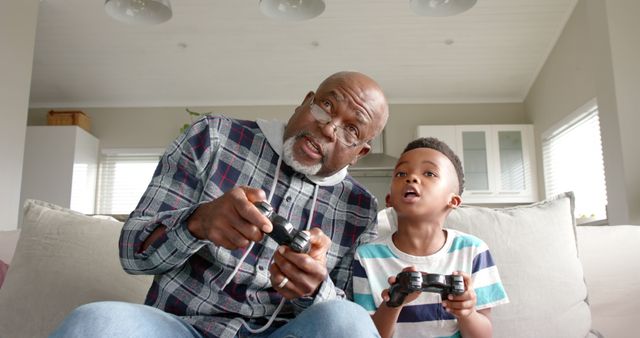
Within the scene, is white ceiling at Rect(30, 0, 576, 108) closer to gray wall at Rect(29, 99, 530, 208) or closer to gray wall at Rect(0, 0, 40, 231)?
gray wall at Rect(29, 99, 530, 208)

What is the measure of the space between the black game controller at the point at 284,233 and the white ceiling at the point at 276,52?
3849 mm

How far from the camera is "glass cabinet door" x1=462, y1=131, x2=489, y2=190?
17.8 ft

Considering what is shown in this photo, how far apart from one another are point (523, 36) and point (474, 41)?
0.45 m

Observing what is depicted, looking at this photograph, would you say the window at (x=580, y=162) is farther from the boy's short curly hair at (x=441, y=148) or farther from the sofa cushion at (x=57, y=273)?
the sofa cushion at (x=57, y=273)

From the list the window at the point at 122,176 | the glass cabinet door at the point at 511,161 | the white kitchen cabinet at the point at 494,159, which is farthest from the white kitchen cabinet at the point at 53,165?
the glass cabinet door at the point at 511,161

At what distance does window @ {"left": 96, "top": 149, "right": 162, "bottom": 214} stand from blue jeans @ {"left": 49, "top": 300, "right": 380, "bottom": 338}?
5.23m

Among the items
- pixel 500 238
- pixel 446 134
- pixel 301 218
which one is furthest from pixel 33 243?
pixel 446 134

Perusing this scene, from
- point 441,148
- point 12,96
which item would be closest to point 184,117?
point 12,96

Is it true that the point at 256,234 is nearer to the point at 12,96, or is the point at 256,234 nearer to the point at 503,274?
the point at 503,274

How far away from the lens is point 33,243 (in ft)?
4.42

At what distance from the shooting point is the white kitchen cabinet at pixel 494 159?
5.41 meters

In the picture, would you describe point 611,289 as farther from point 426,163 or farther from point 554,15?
point 554,15

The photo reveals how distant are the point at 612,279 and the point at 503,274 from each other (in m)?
0.40

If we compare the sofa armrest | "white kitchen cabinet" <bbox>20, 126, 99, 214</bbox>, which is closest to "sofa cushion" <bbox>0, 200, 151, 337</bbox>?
the sofa armrest
